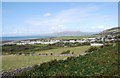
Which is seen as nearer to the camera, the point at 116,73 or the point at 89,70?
the point at 116,73

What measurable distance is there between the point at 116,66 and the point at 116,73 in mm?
1763

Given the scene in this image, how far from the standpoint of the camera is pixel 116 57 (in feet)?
48.9

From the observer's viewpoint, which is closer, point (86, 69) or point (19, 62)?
point (86, 69)

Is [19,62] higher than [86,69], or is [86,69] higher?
[86,69]

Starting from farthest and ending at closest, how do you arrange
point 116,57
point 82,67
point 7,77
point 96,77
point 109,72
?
point 116,57 → point 82,67 → point 7,77 → point 109,72 → point 96,77

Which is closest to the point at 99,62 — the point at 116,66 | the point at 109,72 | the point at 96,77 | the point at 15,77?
the point at 116,66

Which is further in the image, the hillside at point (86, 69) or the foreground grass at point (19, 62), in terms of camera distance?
the foreground grass at point (19, 62)

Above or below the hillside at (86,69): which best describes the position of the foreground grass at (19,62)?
below

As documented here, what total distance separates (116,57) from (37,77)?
5795 mm

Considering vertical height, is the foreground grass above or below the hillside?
below

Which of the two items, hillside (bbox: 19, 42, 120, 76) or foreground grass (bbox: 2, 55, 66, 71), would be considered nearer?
hillside (bbox: 19, 42, 120, 76)

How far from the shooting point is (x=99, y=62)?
14203 millimetres

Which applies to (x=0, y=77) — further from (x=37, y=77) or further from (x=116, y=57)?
(x=116, y=57)

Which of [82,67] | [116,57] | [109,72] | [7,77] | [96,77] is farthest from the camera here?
[116,57]
